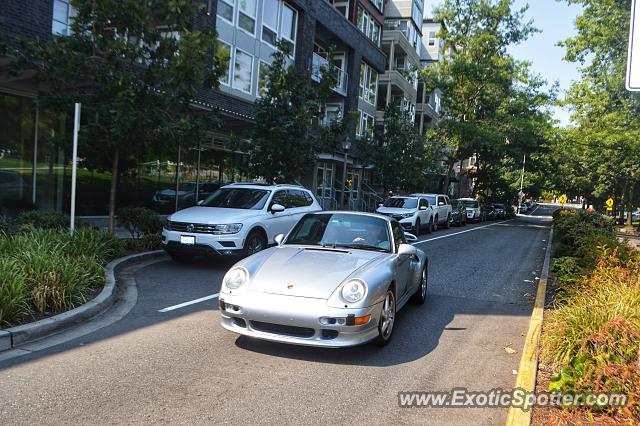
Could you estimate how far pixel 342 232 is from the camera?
6742 millimetres

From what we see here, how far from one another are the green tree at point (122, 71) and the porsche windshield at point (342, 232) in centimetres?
480

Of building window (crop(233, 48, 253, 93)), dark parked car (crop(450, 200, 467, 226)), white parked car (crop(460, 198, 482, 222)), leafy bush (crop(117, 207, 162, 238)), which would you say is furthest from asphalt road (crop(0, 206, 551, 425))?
white parked car (crop(460, 198, 482, 222))

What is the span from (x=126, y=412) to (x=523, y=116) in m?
39.4

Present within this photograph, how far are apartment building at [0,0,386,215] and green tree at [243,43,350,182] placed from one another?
0.81 metres

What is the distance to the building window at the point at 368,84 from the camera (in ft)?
109

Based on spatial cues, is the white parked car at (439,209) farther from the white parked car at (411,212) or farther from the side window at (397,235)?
the side window at (397,235)

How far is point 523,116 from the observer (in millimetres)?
38688

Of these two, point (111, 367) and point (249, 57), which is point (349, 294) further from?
point (249, 57)

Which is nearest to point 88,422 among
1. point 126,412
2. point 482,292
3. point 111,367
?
point 126,412

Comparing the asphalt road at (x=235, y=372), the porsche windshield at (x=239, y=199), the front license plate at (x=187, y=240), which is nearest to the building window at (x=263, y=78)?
the porsche windshield at (x=239, y=199)

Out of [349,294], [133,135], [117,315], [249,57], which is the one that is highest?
[249,57]

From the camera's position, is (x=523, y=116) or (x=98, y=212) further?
(x=523, y=116)

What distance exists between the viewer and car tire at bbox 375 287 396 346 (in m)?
5.54

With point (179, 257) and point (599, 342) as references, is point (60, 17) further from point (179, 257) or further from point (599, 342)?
point (599, 342)
